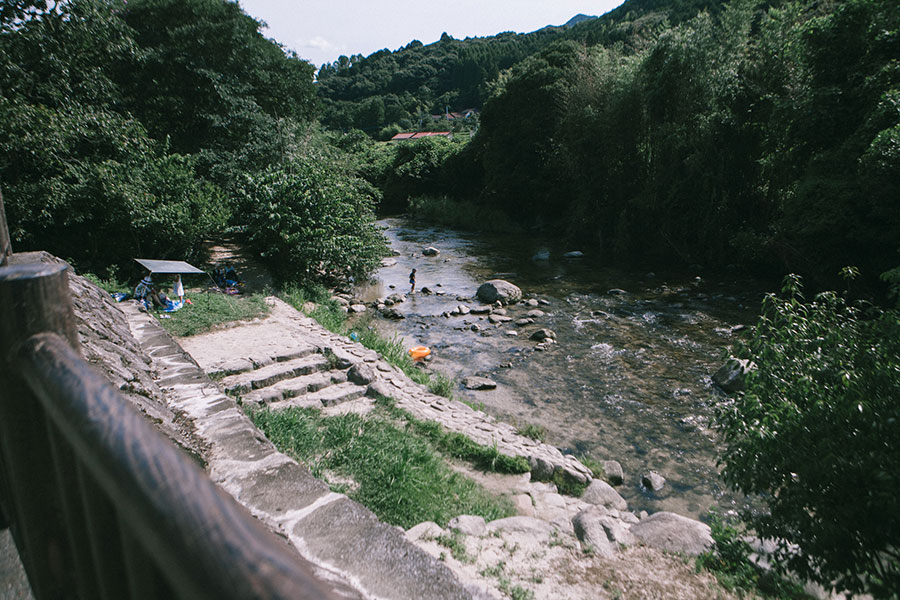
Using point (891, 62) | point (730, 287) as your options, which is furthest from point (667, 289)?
point (891, 62)

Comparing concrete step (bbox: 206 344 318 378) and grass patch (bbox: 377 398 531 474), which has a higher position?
concrete step (bbox: 206 344 318 378)

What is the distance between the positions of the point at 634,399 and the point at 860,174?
7653 mm

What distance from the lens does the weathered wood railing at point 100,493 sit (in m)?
0.59

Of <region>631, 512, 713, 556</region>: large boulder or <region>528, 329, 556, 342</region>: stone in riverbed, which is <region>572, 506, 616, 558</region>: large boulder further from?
<region>528, 329, 556, 342</region>: stone in riverbed

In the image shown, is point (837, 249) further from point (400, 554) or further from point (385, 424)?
point (400, 554)

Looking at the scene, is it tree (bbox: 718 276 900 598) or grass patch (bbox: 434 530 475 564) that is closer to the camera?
tree (bbox: 718 276 900 598)

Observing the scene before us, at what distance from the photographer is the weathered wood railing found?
0.59 meters

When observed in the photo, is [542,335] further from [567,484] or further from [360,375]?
[567,484]

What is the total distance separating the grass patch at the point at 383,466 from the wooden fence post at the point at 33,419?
338 cm

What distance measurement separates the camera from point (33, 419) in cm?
133

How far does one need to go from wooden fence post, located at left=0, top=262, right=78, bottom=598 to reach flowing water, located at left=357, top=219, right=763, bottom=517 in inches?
192

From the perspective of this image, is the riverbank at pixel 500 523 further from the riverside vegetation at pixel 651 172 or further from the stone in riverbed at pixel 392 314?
the stone in riverbed at pixel 392 314

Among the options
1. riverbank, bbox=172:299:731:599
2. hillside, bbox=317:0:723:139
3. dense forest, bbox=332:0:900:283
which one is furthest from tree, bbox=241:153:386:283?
hillside, bbox=317:0:723:139

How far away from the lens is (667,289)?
1560cm
